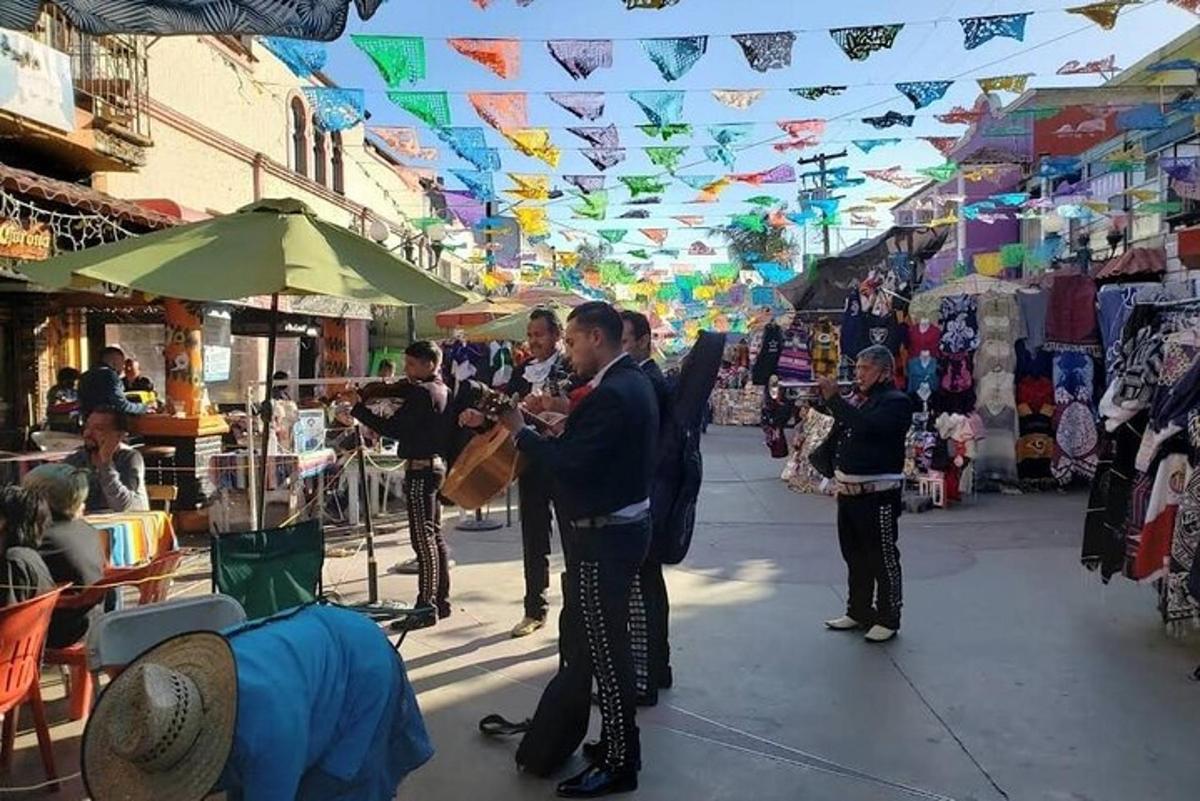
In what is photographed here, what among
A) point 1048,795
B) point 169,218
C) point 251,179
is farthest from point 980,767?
point 251,179

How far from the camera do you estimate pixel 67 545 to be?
4059mm

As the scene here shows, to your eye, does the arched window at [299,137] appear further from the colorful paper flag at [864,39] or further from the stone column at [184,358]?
the colorful paper flag at [864,39]

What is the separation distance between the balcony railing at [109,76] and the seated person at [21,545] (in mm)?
8126

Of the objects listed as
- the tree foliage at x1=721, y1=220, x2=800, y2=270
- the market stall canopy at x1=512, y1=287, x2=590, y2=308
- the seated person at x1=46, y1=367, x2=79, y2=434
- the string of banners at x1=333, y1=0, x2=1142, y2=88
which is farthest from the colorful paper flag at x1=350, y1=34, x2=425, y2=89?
the tree foliage at x1=721, y1=220, x2=800, y2=270

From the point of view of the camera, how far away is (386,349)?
23047 mm

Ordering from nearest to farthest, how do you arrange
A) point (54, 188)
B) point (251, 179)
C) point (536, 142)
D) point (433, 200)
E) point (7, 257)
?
point (7, 257), point (54, 188), point (536, 142), point (251, 179), point (433, 200)

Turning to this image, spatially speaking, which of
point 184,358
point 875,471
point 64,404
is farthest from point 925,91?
point 64,404

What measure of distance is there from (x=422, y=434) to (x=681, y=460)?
A: 6.25 ft

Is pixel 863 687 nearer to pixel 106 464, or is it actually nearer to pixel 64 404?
pixel 106 464

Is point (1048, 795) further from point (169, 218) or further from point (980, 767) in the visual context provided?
point (169, 218)

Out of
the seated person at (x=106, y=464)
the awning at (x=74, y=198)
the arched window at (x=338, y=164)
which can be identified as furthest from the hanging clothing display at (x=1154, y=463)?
the arched window at (x=338, y=164)

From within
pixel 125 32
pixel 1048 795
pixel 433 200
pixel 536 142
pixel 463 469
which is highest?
pixel 433 200

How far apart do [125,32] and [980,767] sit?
176 inches

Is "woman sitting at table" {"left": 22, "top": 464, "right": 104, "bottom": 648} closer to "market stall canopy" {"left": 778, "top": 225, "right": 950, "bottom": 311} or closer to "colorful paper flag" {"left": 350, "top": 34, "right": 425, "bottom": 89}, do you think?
"colorful paper flag" {"left": 350, "top": 34, "right": 425, "bottom": 89}
